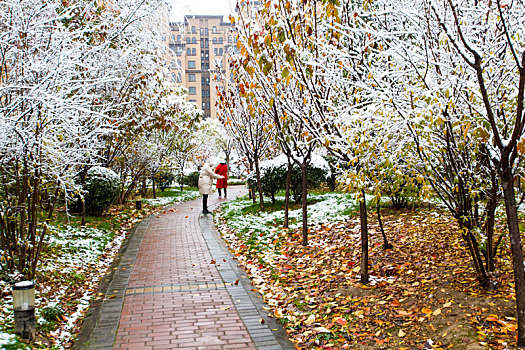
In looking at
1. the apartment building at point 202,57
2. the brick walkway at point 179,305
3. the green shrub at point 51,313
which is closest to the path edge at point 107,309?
the brick walkway at point 179,305

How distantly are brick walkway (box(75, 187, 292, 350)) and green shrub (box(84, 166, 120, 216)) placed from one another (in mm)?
2769

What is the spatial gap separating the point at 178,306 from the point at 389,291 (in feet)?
9.05

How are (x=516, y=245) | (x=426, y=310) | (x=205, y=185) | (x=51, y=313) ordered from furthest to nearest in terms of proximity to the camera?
(x=205, y=185), (x=51, y=313), (x=426, y=310), (x=516, y=245)

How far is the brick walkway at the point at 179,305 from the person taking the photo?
15.3 feet

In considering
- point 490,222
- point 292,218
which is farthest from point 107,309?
point 292,218

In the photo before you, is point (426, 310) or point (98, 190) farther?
point (98, 190)

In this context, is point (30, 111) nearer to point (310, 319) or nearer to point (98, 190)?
point (310, 319)

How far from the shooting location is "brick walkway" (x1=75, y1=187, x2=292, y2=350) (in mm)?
4656

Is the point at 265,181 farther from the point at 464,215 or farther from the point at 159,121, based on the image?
the point at 464,215

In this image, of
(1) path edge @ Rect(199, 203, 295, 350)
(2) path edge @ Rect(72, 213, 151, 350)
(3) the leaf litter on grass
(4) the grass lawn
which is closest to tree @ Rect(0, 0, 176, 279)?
(4) the grass lawn

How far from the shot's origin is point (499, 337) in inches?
149

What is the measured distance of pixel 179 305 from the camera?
226 inches

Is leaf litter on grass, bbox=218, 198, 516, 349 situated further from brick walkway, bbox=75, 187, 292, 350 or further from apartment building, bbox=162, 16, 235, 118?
apartment building, bbox=162, 16, 235, 118

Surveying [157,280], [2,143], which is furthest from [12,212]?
[157,280]
